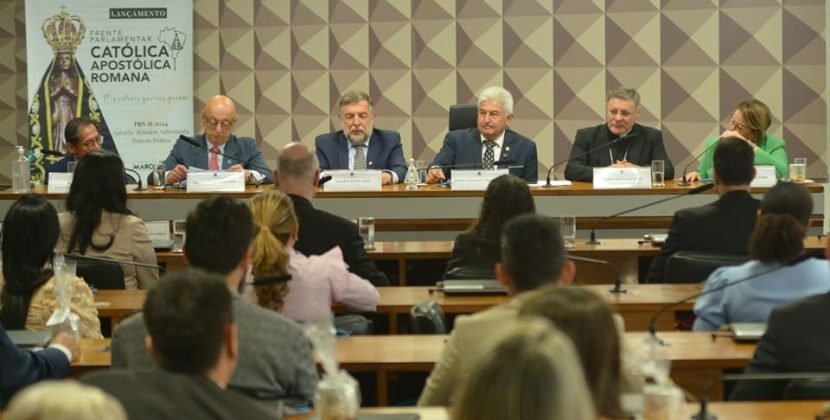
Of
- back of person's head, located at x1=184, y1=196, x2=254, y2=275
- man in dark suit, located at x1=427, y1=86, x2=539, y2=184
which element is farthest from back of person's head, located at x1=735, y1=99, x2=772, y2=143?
back of person's head, located at x1=184, y1=196, x2=254, y2=275

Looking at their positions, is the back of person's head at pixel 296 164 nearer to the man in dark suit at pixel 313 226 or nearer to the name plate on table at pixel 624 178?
the man in dark suit at pixel 313 226

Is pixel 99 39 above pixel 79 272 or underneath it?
above

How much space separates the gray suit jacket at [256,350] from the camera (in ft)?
11.6

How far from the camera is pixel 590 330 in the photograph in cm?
245

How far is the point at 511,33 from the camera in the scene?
10688mm

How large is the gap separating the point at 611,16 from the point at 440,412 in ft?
24.8

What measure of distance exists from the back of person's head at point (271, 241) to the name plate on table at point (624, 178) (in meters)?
3.57

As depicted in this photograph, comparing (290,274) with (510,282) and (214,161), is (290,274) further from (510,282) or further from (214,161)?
(214,161)

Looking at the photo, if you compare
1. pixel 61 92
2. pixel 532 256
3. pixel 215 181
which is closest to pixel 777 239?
pixel 532 256

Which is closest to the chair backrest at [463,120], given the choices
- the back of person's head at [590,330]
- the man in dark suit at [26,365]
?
the man in dark suit at [26,365]

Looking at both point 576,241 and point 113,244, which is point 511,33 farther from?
point 113,244

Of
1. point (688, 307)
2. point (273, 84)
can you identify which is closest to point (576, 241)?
point (688, 307)

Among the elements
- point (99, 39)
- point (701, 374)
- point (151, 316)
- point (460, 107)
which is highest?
point (99, 39)

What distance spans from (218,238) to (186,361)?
1.22m
